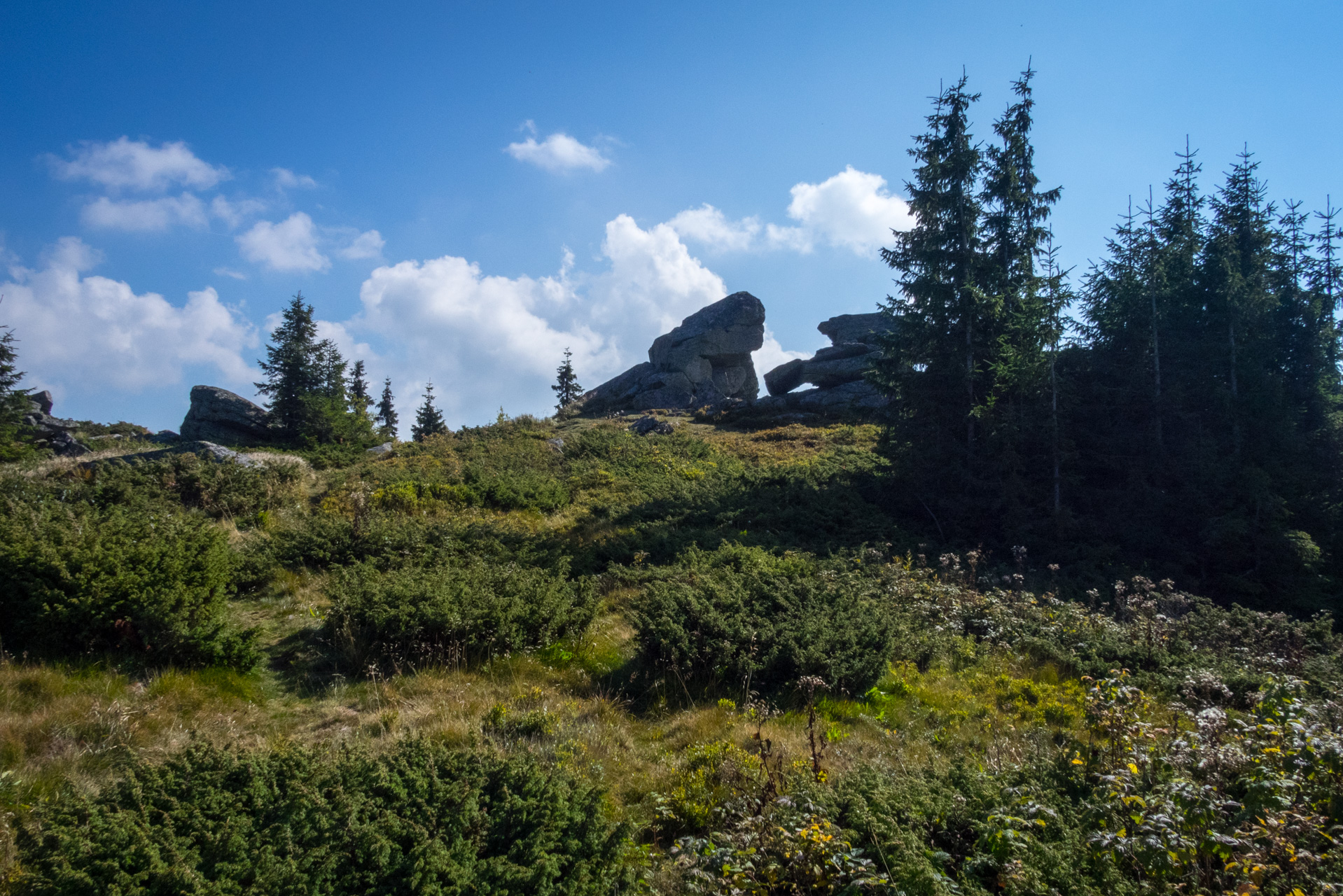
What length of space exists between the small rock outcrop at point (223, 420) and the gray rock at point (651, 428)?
15231mm

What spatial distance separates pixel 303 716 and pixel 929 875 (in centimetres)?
488

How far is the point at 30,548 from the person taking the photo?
5.75 meters

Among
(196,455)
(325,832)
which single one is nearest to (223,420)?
(196,455)

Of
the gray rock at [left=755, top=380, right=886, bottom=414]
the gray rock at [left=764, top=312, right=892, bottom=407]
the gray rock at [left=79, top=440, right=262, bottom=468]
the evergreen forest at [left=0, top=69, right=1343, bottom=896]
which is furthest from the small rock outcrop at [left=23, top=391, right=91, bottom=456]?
the gray rock at [left=764, top=312, right=892, bottom=407]

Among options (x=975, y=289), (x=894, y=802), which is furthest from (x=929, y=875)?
(x=975, y=289)

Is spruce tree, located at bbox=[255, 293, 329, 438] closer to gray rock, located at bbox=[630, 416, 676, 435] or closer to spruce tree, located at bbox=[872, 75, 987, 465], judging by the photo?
gray rock, located at bbox=[630, 416, 676, 435]

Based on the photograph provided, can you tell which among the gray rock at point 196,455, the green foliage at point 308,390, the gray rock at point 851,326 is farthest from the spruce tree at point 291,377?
A: the gray rock at point 851,326

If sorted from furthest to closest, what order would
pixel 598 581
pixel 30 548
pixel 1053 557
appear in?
pixel 1053 557, pixel 598 581, pixel 30 548

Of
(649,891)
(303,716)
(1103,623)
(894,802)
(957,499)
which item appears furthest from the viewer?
(957,499)

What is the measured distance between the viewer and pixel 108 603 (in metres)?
5.59

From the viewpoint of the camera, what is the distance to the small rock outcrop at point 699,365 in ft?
124

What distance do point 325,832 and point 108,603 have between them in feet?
13.7

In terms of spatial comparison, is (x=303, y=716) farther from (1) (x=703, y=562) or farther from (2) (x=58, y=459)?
(2) (x=58, y=459)

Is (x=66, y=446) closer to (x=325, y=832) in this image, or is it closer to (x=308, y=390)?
(x=308, y=390)
